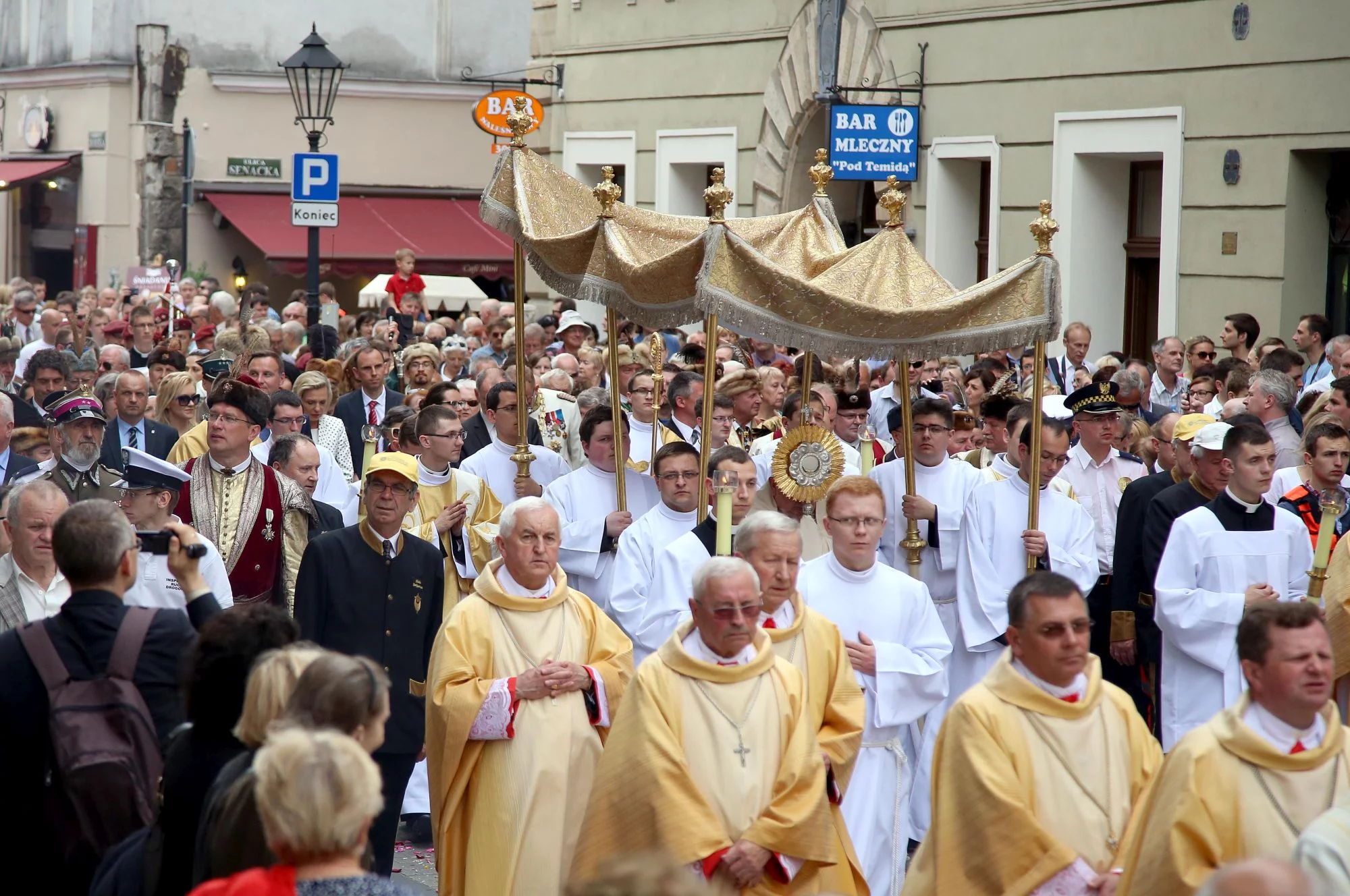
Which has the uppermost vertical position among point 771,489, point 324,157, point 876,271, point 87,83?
point 87,83

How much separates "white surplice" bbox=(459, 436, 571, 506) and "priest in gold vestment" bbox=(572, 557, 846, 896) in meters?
4.06

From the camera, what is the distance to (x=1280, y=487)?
8352 millimetres

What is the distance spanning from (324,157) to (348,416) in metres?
4.19

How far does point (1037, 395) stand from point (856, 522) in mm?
1408

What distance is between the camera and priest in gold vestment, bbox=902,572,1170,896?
4.88 metres

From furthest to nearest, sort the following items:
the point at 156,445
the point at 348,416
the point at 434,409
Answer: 1. the point at 348,416
2. the point at 156,445
3. the point at 434,409

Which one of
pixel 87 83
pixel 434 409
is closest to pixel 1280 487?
pixel 434 409

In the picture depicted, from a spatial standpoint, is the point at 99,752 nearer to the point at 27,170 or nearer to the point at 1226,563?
the point at 1226,563

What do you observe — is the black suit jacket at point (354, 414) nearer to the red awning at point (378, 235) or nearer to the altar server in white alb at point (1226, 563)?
the altar server in white alb at point (1226, 563)

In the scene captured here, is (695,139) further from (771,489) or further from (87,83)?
(87,83)

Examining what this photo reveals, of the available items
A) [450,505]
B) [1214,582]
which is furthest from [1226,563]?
[450,505]

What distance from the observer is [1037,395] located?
7613mm

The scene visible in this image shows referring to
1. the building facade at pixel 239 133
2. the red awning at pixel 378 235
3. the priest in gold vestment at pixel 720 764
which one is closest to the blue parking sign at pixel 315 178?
the priest in gold vestment at pixel 720 764

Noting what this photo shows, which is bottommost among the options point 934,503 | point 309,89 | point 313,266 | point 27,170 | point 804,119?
point 934,503
